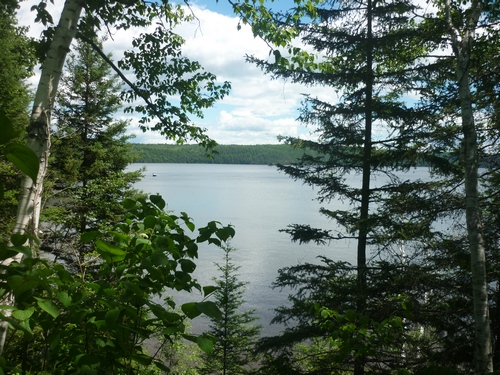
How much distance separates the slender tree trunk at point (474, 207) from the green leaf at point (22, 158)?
5734 mm

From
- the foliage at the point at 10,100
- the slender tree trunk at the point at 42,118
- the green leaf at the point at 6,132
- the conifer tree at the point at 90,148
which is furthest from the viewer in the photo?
the conifer tree at the point at 90,148

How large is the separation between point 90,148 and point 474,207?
1196 cm

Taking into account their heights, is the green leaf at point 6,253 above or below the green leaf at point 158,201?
below

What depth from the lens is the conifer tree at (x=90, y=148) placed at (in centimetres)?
1237

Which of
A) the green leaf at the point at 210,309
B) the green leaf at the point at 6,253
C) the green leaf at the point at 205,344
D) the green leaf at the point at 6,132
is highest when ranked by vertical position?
the green leaf at the point at 6,132

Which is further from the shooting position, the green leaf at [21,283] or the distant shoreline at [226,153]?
the distant shoreline at [226,153]

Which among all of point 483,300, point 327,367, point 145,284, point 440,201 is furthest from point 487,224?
point 145,284

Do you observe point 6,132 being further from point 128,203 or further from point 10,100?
point 10,100

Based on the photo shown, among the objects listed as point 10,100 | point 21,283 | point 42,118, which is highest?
point 10,100

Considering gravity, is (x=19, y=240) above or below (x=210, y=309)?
above

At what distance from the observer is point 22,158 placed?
2.32ft

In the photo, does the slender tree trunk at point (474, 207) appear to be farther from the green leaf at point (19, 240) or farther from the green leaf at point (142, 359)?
the green leaf at point (19, 240)

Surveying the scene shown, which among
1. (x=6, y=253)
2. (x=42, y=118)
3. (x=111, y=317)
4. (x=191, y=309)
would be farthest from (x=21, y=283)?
(x=42, y=118)

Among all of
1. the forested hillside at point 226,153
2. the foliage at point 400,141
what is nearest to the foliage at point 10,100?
the foliage at point 400,141
